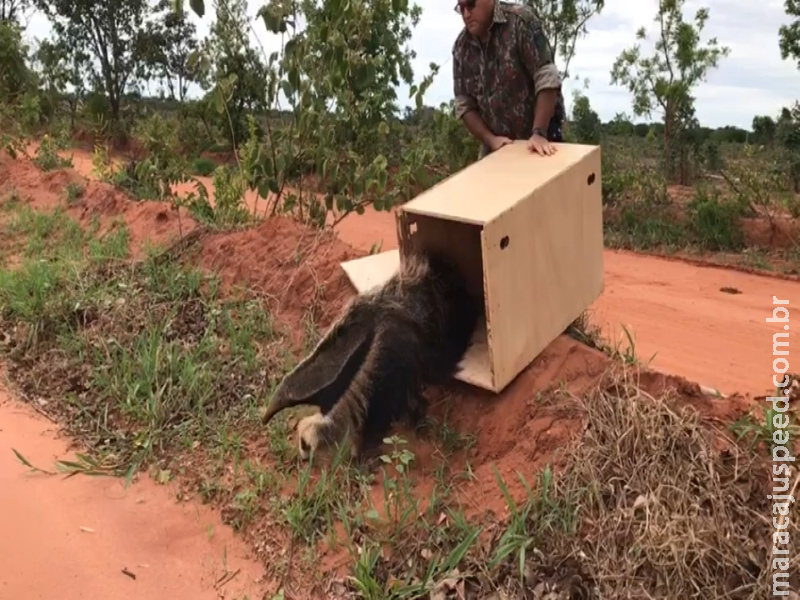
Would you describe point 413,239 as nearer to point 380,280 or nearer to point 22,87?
point 380,280

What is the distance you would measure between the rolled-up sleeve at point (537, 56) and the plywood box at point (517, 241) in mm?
368

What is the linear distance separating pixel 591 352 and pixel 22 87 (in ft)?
45.6

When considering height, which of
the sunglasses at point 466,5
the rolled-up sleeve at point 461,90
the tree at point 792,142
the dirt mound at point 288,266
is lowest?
the tree at point 792,142

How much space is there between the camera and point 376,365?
3268 millimetres

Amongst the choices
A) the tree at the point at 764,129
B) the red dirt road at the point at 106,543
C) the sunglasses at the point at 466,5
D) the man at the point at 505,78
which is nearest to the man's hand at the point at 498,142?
the man at the point at 505,78

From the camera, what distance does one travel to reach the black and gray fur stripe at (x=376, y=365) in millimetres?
3264

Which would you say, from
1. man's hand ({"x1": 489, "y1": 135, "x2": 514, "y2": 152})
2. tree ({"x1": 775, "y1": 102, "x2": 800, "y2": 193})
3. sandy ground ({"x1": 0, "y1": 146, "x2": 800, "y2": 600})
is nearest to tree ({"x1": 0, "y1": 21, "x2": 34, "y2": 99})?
sandy ground ({"x1": 0, "y1": 146, "x2": 800, "y2": 600})

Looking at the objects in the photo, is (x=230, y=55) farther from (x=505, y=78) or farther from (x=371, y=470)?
(x=371, y=470)

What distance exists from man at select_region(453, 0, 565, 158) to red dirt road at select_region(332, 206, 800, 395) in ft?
4.34

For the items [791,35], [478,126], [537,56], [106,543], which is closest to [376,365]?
[106,543]

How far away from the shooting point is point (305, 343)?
13.9ft

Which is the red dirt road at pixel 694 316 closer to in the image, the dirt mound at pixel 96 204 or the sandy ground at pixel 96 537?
the sandy ground at pixel 96 537

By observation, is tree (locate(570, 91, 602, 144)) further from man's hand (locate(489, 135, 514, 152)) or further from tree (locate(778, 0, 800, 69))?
man's hand (locate(489, 135, 514, 152))

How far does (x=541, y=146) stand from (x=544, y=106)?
1.07ft
